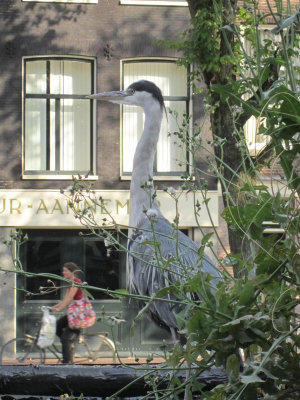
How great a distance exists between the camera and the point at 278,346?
1.83 meters

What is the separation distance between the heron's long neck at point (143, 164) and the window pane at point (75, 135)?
9.71m

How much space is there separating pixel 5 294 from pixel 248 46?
573 cm

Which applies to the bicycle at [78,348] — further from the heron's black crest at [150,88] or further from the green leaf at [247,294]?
the green leaf at [247,294]

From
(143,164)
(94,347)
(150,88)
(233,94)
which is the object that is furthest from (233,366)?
(94,347)

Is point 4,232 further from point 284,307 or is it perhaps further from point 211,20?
point 284,307

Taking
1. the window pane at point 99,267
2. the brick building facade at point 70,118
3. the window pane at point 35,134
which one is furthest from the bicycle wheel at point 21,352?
the window pane at point 35,134

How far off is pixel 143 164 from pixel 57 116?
10.4 m

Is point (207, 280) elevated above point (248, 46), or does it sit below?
below

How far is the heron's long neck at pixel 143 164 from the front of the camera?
6.12 m

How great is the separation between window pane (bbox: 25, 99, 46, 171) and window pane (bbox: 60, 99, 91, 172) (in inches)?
12.8

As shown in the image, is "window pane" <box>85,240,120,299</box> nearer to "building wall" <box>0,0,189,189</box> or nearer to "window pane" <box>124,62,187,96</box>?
"building wall" <box>0,0,189,189</box>

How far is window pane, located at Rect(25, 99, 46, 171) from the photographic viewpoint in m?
16.4

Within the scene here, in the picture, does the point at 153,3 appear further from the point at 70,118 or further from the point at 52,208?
the point at 52,208

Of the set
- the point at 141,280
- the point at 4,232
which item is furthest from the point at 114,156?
the point at 141,280
